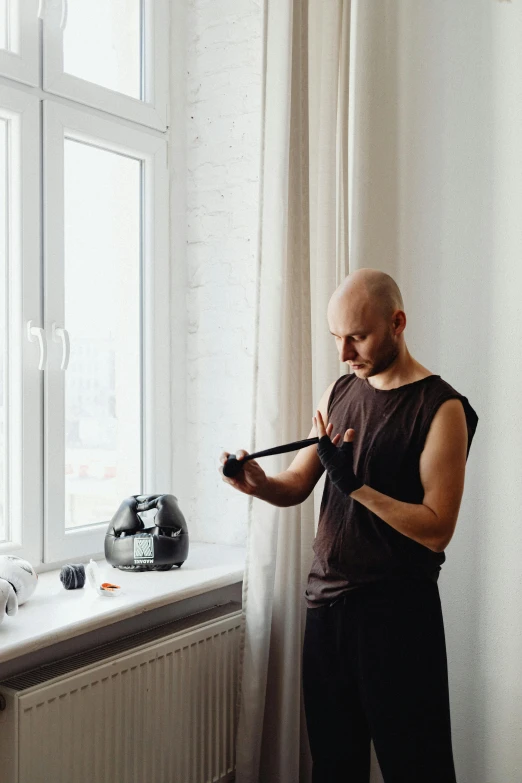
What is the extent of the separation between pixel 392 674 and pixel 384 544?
0.26 m

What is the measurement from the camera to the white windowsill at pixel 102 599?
165 centimetres

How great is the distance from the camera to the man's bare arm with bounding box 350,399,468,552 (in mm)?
1557

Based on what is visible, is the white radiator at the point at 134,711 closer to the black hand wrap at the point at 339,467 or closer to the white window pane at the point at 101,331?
the white window pane at the point at 101,331

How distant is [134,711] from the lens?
1884mm

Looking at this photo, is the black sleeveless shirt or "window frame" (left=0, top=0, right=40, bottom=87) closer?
the black sleeveless shirt

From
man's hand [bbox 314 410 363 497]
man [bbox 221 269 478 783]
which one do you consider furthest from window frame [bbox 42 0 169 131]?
man's hand [bbox 314 410 363 497]

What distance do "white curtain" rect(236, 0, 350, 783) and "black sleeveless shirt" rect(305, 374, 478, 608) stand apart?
0.40 meters

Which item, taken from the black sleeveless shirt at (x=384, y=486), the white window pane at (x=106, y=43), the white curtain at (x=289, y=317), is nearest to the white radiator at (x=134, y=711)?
the white curtain at (x=289, y=317)

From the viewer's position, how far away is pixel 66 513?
2250 mm

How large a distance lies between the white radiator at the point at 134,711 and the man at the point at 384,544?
415 millimetres

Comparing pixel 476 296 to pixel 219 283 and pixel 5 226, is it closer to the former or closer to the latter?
pixel 219 283

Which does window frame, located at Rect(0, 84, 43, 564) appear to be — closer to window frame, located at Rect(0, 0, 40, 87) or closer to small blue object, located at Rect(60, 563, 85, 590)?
window frame, located at Rect(0, 0, 40, 87)

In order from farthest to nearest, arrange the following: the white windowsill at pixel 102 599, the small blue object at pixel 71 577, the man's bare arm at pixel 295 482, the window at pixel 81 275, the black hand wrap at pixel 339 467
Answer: the window at pixel 81 275, the small blue object at pixel 71 577, the man's bare arm at pixel 295 482, the white windowsill at pixel 102 599, the black hand wrap at pixel 339 467

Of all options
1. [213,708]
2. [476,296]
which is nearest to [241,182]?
[476,296]
